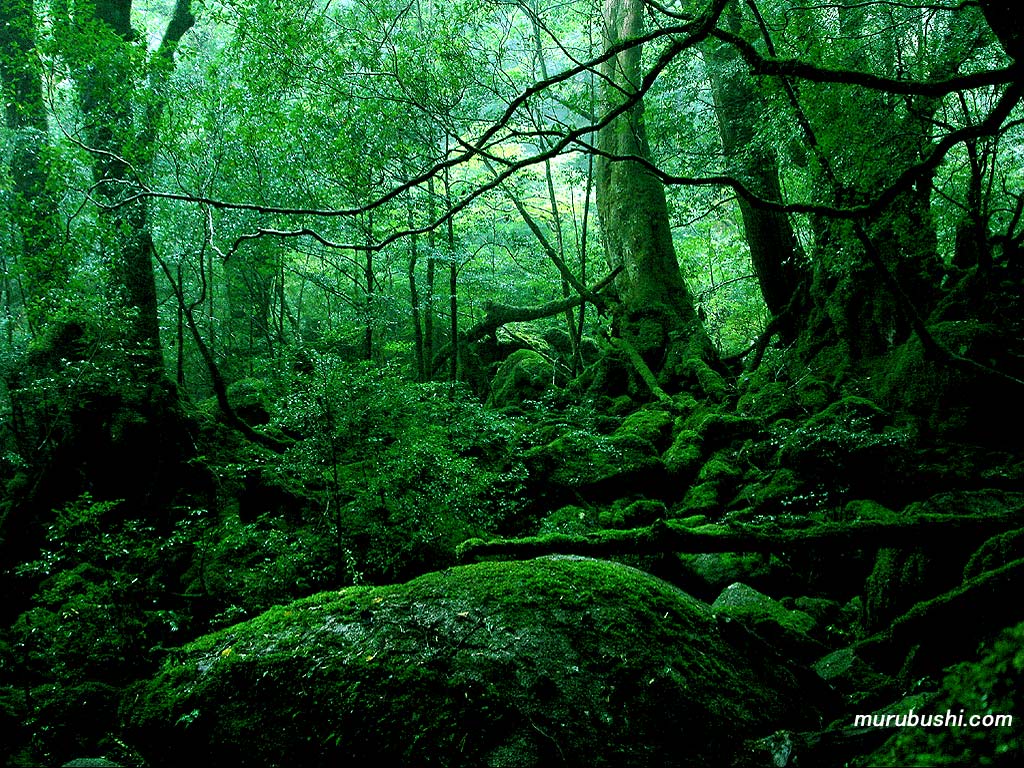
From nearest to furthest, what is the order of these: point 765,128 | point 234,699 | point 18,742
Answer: point 234,699 < point 18,742 < point 765,128

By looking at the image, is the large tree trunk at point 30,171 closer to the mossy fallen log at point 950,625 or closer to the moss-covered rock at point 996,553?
the mossy fallen log at point 950,625

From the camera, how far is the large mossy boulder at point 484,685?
1926 millimetres

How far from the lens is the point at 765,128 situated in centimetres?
841

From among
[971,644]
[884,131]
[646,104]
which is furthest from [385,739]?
[646,104]

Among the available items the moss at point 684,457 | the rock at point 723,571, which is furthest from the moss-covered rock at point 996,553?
the moss at point 684,457

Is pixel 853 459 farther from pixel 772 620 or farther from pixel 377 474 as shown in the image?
pixel 377 474

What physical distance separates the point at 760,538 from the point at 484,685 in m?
2.03

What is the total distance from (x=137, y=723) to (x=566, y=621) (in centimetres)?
195

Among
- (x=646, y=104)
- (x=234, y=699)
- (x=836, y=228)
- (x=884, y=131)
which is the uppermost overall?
(x=646, y=104)

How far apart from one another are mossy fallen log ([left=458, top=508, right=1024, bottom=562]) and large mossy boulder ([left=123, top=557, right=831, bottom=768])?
71 cm

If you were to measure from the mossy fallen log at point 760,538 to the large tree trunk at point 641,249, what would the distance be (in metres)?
7.29

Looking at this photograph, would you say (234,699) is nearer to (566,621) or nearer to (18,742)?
(566,621)

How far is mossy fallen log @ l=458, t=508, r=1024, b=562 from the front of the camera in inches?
119

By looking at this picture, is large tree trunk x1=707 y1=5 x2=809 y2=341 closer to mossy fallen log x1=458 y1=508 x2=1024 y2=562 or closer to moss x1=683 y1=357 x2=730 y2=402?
moss x1=683 y1=357 x2=730 y2=402
